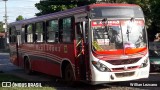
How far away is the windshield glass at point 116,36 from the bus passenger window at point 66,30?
1595mm

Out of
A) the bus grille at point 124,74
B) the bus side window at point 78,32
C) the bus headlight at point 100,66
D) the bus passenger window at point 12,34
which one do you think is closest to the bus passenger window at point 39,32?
the bus side window at point 78,32

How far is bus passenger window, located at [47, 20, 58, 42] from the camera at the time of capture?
13.7 meters

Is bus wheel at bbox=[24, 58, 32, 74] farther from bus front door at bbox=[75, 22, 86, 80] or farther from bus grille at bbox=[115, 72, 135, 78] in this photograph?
bus grille at bbox=[115, 72, 135, 78]

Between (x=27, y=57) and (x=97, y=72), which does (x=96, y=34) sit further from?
(x=27, y=57)

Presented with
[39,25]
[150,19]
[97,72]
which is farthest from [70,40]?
[150,19]

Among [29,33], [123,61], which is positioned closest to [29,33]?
[29,33]

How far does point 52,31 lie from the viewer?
14.1 m

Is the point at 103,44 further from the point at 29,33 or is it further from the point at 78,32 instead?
the point at 29,33

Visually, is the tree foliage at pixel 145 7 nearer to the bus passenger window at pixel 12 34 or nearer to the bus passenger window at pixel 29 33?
the bus passenger window at pixel 12 34

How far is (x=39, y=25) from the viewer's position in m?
15.8

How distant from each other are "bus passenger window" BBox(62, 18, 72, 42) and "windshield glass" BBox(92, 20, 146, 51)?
5.23ft

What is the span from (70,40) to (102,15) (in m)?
1.72

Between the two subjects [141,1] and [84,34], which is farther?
[141,1]

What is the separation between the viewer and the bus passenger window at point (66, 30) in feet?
41.2
